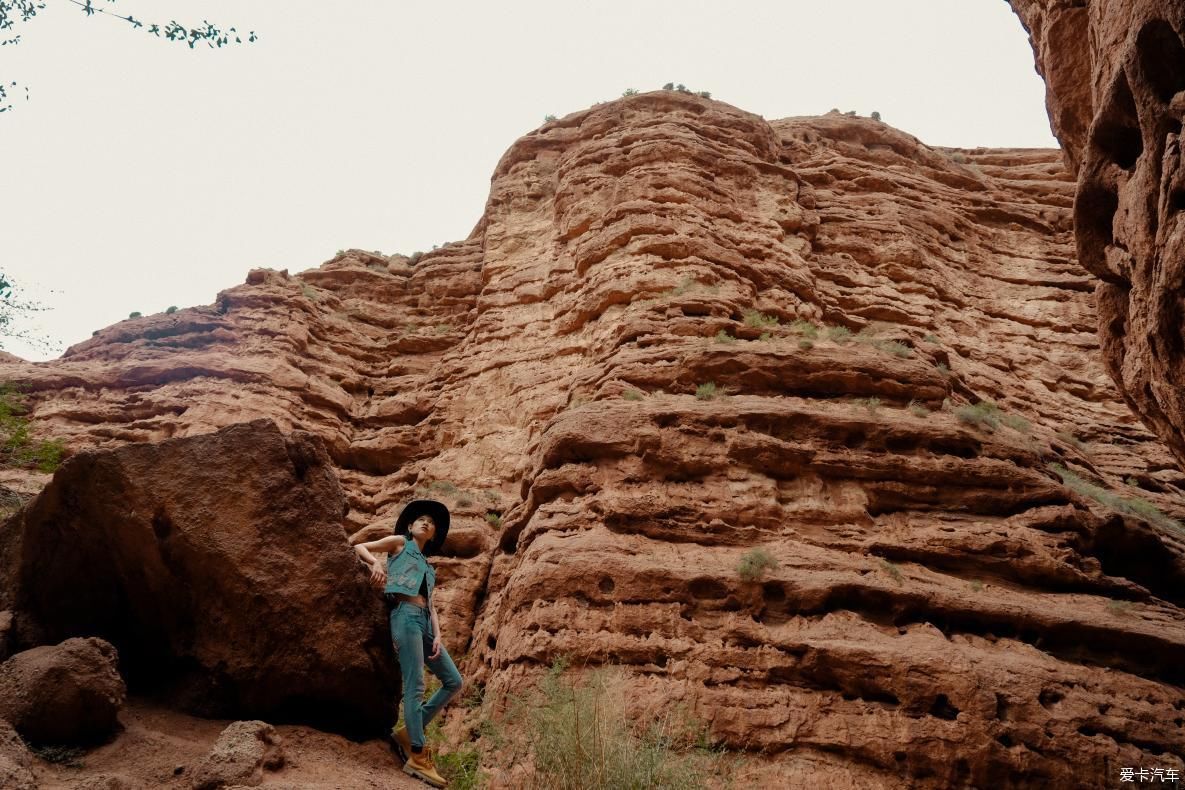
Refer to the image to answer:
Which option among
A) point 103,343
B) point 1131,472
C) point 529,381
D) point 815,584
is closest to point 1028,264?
point 1131,472

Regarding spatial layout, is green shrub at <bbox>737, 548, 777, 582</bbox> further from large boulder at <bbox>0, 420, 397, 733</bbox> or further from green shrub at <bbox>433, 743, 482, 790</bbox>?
large boulder at <bbox>0, 420, 397, 733</bbox>

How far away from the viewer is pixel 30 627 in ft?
22.0

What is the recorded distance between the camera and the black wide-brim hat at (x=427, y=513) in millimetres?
8141

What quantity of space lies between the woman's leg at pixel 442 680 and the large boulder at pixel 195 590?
434 millimetres

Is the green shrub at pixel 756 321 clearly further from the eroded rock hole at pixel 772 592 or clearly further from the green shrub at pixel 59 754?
the green shrub at pixel 59 754

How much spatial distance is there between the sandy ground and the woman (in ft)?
0.66

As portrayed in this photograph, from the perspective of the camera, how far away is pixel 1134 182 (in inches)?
355

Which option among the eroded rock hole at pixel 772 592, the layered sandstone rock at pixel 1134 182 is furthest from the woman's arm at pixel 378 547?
the layered sandstone rock at pixel 1134 182

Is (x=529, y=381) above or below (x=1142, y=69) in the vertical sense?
below

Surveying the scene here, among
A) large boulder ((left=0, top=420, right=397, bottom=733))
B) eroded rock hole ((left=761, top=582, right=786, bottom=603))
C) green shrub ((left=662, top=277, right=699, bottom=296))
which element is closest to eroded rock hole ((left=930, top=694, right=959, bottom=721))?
eroded rock hole ((left=761, top=582, right=786, bottom=603))

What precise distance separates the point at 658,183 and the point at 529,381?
5.21 m

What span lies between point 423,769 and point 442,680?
75 cm

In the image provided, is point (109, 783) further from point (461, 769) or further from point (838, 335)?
point (838, 335)

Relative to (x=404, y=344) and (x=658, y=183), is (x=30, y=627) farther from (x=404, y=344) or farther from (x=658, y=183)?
(x=404, y=344)
